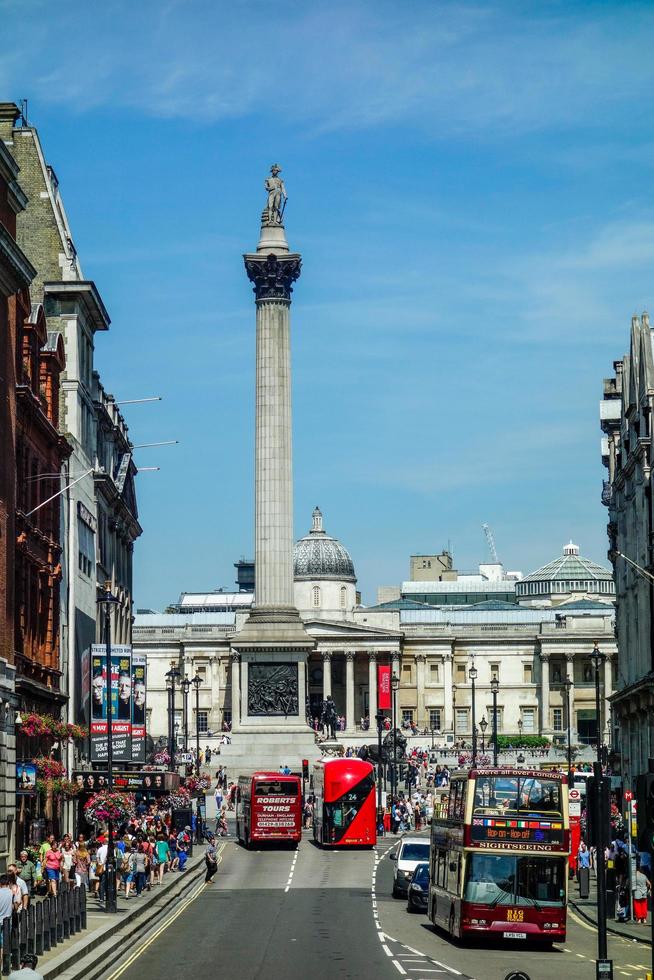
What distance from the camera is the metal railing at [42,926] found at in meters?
35.0

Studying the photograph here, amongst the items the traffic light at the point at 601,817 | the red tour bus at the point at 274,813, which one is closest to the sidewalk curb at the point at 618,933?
the traffic light at the point at 601,817

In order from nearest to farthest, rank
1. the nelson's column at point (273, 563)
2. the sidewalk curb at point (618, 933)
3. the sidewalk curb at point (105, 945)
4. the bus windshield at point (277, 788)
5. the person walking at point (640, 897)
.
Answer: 1. the sidewalk curb at point (105, 945)
2. the sidewalk curb at point (618, 933)
3. the person walking at point (640, 897)
4. the bus windshield at point (277, 788)
5. the nelson's column at point (273, 563)

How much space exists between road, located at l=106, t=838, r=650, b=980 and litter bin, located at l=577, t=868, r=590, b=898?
6296mm

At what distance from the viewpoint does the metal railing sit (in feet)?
115

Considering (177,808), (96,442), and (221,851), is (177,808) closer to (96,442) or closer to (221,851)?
(221,851)

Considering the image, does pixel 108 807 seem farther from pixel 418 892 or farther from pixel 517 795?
pixel 517 795

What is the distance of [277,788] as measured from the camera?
8144 cm

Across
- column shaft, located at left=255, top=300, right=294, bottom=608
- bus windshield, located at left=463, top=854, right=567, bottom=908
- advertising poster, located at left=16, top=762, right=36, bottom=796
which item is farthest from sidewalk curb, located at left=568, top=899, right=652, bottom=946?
column shaft, located at left=255, top=300, right=294, bottom=608

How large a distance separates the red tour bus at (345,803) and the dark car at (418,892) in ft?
78.0

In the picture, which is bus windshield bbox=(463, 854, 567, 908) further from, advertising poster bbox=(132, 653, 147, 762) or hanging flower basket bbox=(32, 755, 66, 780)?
advertising poster bbox=(132, 653, 147, 762)

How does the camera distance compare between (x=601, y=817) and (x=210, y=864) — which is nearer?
(x=601, y=817)

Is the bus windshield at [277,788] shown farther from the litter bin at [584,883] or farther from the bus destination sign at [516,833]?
the bus destination sign at [516,833]

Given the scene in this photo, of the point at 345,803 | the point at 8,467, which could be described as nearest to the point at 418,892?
the point at 8,467

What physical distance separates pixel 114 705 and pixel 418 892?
2111cm
